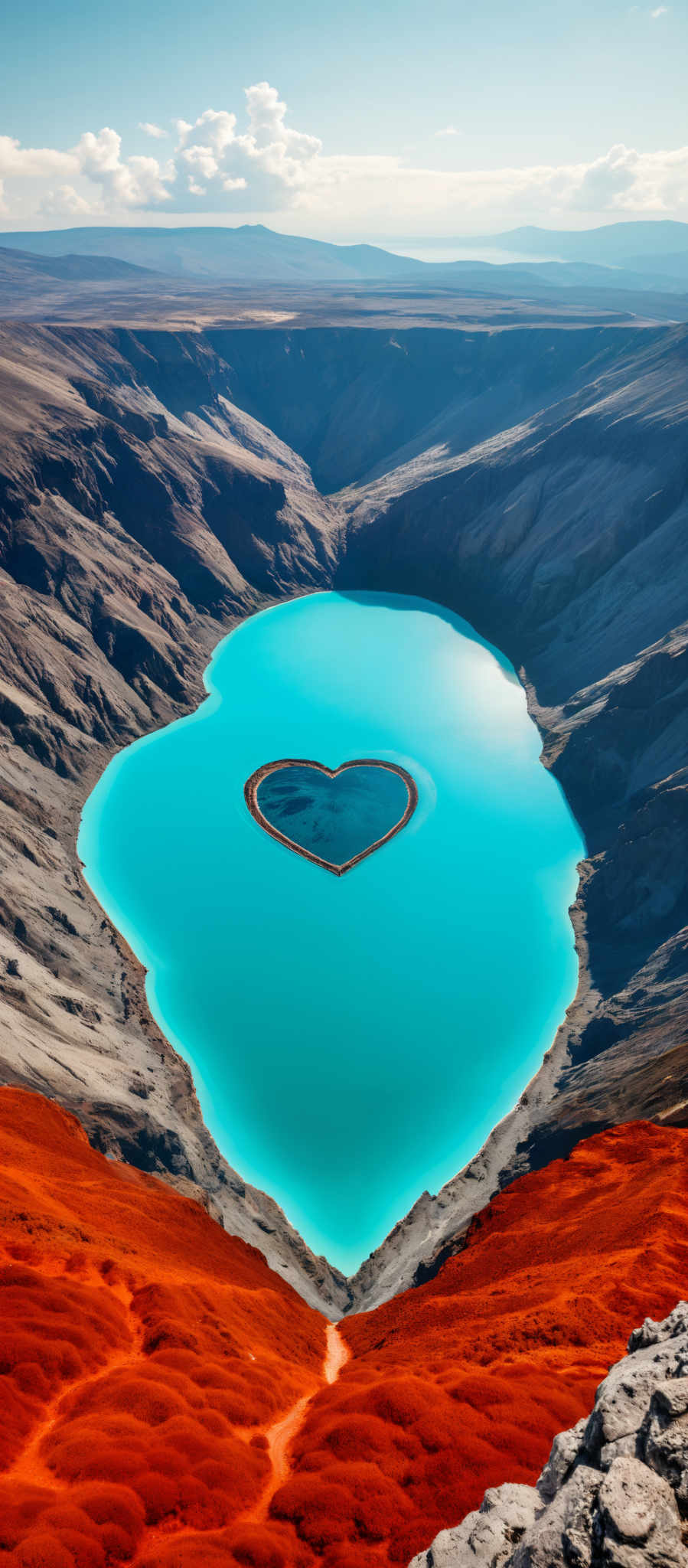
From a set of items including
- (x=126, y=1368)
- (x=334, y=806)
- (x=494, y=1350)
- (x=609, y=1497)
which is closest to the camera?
(x=609, y=1497)

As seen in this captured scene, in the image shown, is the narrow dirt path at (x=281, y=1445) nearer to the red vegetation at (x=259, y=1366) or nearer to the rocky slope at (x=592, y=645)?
the red vegetation at (x=259, y=1366)

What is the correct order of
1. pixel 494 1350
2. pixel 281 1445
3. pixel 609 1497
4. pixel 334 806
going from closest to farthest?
pixel 609 1497, pixel 281 1445, pixel 494 1350, pixel 334 806

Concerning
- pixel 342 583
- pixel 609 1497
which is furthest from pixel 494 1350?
pixel 342 583

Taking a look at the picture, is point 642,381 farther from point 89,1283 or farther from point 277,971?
point 89,1283

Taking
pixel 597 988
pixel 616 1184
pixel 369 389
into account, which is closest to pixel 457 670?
pixel 597 988

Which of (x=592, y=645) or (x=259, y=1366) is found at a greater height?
(x=592, y=645)

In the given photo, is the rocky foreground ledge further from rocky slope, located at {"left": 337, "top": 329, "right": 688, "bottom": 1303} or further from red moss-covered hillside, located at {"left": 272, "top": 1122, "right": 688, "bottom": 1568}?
rocky slope, located at {"left": 337, "top": 329, "right": 688, "bottom": 1303}

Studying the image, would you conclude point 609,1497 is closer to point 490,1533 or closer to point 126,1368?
point 490,1533
